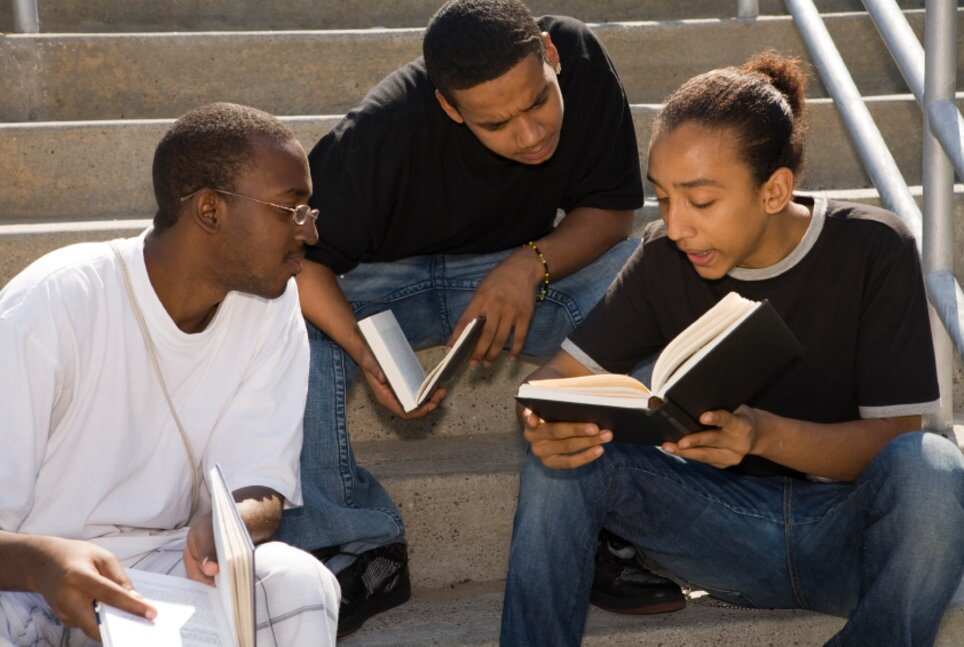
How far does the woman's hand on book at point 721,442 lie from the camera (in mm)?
2262

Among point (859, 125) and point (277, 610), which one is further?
point (859, 125)

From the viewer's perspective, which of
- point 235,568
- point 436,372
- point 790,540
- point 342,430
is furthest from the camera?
point 342,430

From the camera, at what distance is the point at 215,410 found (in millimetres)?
2416

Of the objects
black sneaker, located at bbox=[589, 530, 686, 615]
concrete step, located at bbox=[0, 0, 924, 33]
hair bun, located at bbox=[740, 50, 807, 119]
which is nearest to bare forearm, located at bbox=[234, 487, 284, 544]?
black sneaker, located at bbox=[589, 530, 686, 615]

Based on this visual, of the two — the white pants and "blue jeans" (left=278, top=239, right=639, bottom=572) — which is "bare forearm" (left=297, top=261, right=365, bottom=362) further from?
the white pants

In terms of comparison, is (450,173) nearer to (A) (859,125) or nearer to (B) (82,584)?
(A) (859,125)

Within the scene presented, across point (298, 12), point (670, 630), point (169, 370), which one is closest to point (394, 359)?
point (169, 370)

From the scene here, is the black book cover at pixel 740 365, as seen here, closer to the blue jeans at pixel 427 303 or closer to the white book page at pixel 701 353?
the white book page at pixel 701 353

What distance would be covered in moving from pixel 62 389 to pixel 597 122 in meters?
1.53

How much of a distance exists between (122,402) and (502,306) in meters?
1.02

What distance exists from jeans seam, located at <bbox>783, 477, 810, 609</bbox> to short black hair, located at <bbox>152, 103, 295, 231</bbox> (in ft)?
3.72

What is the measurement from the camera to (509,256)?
10.6 feet

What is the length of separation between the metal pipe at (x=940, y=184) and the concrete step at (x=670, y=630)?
0.51m

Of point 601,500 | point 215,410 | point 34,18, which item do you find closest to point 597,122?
point 601,500
